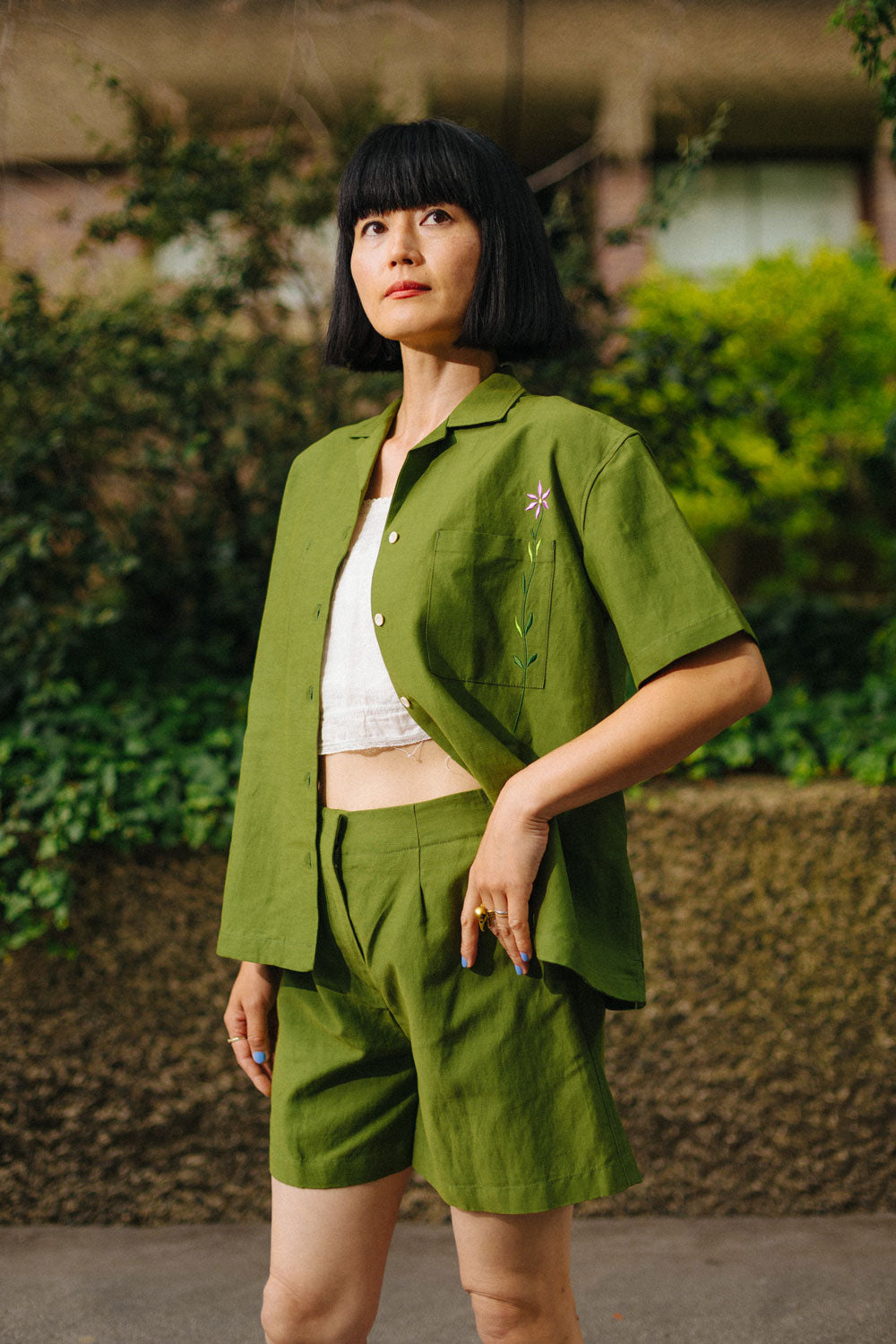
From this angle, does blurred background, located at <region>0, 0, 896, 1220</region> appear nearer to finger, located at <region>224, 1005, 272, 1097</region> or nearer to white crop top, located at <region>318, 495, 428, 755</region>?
finger, located at <region>224, 1005, 272, 1097</region>

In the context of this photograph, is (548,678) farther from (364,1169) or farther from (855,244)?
(855,244)

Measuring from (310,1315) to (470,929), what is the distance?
0.61 meters

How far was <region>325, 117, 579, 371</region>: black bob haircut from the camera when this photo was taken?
62.2 inches

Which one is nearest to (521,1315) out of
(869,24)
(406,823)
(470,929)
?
(470,929)

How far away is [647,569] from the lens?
1402 mm

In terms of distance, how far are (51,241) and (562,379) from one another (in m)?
2.54

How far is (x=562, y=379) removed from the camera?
3.74 meters

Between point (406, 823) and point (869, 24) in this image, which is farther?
point (869, 24)

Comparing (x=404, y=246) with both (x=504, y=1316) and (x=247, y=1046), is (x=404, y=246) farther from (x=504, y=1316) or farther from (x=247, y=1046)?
(x=504, y=1316)

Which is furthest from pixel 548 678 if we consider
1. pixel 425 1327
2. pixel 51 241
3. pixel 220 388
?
pixel 51 241

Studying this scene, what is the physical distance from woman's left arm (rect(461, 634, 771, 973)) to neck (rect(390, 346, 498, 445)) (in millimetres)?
545

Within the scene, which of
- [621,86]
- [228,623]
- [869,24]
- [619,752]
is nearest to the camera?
[619,752]

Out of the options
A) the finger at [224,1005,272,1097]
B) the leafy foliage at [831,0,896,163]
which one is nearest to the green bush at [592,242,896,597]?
the leafy foliage at [831,0,896,163]

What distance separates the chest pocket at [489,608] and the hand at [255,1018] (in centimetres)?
61
